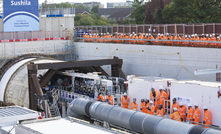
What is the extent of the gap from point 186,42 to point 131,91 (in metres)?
10.6

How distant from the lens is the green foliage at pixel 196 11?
5153 centimetres

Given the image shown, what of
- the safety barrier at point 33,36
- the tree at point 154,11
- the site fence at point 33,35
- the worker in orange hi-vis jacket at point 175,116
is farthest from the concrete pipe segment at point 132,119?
the tree at point 154,11

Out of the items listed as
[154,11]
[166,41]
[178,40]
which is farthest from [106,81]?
[154,11]

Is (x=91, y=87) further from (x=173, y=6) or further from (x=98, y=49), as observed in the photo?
(x=173, y=6)

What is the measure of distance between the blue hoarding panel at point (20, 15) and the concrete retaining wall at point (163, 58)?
7424 millimetres

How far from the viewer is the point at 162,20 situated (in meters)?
59.3

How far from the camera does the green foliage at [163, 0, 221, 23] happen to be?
51531 mm

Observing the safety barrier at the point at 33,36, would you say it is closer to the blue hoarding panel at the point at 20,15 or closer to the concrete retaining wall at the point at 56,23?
the concrete retaining wall at the point at 56,23

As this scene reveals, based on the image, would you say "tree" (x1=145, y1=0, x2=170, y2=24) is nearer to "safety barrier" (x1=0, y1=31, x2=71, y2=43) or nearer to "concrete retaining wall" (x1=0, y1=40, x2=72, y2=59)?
"safety barrier" (x1=0, y1=31, x2=71, y2=43)

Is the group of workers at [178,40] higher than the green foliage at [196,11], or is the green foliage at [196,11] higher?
the green foliage at [196,11]

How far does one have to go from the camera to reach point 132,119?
15.9 metres

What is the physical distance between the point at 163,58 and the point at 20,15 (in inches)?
681

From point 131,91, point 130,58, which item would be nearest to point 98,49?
point 130,58

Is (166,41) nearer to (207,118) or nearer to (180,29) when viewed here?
(180,29)
